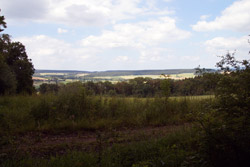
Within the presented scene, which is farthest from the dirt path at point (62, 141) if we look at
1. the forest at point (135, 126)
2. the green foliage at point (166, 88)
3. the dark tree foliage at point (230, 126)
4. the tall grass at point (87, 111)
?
the green foliage at point (166, 88)

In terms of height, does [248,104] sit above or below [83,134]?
above

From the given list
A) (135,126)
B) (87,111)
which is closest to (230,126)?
(135,126)

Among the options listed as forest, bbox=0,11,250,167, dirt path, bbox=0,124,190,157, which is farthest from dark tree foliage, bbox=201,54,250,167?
dirt path, bbox=0,124,190,157

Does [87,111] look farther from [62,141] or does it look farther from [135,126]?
[62,141]

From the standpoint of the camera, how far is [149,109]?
998 cm

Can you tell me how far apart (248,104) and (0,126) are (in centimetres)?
732

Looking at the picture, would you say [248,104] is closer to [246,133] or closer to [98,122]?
[246,133]

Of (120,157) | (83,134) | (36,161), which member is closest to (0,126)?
(83,134)

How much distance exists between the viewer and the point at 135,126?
28.6 feet

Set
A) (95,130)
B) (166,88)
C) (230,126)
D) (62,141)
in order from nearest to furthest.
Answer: (230,126), (62,141), (95,130), (166,88)

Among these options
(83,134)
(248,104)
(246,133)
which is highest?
(248,104)

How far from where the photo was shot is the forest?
4227mm

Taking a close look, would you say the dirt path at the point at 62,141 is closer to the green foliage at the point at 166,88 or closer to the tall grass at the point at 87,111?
the tall grass at the point at 87,111

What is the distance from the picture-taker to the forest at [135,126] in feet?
13.9
